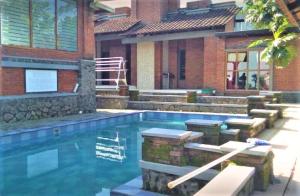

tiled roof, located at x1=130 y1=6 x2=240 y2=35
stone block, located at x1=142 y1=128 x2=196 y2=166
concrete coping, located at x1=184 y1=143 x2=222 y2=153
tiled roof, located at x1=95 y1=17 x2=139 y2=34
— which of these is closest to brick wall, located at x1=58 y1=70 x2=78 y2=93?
tiled roof, located at x1=130 y1=6 x2=240 y2=35

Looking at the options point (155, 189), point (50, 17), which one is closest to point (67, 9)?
point (50, 17)

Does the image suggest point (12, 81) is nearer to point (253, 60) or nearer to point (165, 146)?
point (165, 146)

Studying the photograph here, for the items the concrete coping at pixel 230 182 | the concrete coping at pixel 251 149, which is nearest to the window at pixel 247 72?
the concrete coping at pixel 251 149

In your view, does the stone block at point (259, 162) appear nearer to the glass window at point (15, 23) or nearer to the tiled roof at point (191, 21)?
the glass window at point (15, 23)

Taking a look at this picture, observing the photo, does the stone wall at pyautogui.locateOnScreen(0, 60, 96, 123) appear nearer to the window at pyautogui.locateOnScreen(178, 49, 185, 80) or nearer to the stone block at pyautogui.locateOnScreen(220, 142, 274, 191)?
the window at pyautogui.locateOnScreen(178, 49, 185, 80)

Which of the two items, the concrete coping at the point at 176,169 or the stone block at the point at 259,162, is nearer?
the stone block at the point at 259,162

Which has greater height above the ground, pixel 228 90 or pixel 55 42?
pixel 55 42

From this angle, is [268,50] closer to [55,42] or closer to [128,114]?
[128,114]

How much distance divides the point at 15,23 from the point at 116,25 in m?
12.1

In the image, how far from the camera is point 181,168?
4504 mm

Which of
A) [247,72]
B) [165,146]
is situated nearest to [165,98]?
[247,72]

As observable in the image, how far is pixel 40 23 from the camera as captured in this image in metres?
11.4

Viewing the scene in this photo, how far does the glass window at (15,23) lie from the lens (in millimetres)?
10188

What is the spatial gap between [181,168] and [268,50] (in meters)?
10.8
